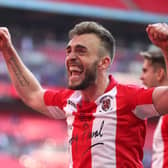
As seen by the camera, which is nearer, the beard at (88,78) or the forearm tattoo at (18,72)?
the beard at (88,78)

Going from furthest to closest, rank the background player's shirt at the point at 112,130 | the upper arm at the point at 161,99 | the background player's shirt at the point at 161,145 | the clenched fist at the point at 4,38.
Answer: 1. the background player's shirt at the point at 161,145
2. the clenched fist at the point at 4,38
3. the background player's shirt at the point at 112,130
4. the upper arm at the point at 161,99

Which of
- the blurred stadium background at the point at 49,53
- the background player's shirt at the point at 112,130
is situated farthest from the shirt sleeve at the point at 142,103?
the blurred stadium background at the point at 49,53

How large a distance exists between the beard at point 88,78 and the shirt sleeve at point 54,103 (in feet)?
0.87

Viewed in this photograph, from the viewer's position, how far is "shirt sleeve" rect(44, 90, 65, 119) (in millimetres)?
2545

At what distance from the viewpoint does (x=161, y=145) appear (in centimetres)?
299

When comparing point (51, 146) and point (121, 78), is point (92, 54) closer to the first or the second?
point (51, 146)

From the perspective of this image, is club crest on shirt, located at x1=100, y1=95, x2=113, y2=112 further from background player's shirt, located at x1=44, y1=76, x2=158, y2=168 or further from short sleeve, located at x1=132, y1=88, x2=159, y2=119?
short sleeve, located at x1=132, y1=88, x2=159, y2=119

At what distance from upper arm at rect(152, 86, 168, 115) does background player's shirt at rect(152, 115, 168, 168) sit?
0.79 meters

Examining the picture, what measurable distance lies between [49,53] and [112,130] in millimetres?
8614

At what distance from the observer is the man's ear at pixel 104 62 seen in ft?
7.78

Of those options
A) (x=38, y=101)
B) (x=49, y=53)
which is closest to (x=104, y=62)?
(x=38, y=101)

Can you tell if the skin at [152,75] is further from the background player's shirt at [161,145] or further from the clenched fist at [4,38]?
the clenched fist at [4,38]

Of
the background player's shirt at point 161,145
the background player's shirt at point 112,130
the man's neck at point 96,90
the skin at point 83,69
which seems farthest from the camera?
the background player's shirt at point 161,145

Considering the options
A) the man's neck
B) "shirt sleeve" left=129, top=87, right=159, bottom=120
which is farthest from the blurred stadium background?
"shirt sleeve" left=129, top=87, right=159, bottom=120
